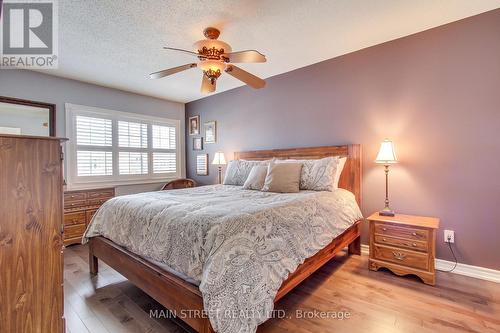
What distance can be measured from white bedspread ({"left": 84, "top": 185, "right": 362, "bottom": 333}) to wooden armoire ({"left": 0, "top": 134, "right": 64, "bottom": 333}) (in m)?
0.60

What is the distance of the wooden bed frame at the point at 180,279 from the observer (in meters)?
1.48

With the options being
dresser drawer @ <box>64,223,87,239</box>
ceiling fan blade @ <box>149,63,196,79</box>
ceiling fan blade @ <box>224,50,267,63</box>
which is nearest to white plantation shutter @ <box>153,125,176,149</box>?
dresser drawer @ <box>64,223,87,239</box>

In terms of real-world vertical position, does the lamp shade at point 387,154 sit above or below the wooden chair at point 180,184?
above

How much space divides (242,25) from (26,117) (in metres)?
3.29

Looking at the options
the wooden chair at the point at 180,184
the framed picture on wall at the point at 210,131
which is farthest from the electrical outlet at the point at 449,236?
the wooden chair at the point at 180,184

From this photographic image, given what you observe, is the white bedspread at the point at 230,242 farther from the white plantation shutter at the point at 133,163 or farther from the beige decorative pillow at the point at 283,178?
the white plantation shutter at the point at 133,163

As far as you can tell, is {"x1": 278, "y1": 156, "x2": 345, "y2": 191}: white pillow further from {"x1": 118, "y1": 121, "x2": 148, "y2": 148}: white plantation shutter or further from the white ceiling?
{"x1": 118, "y1": 121, "x2": 148, "y2": 148}: white plantation shutter

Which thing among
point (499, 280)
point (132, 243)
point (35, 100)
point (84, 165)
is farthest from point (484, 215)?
point (35, 100)

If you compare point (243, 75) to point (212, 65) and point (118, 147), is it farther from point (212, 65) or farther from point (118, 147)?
point (118, 147)

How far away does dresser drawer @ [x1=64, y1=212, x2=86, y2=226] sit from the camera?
11.4ft

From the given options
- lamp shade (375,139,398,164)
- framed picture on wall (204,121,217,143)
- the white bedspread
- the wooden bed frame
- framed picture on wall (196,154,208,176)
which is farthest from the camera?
framed picture on wall (196,154,208,176)

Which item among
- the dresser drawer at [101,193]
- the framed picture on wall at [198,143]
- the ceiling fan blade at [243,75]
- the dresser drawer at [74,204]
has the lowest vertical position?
the dresser drawer at [74,204]

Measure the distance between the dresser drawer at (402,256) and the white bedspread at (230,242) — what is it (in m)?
0.62

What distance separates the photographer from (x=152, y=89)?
173 inches
